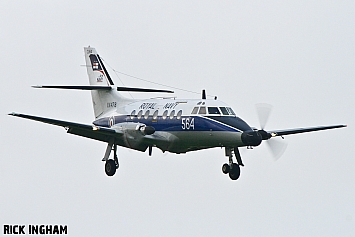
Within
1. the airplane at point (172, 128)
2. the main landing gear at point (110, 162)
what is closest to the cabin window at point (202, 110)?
the airplane at point (172, 128)

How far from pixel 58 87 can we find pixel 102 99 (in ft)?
10.1

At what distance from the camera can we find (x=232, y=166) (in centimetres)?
3606

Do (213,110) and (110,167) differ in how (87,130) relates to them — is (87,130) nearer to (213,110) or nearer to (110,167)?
(110,167)

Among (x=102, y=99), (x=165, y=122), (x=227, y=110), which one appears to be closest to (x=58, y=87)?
(x=102, y=99)

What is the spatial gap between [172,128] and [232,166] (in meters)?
3.33

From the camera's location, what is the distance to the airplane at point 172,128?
33.6m

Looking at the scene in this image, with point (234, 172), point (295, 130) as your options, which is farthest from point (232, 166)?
point (295, 130)

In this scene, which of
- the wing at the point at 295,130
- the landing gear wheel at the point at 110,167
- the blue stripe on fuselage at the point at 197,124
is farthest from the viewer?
the landing gear wheel at the point at 110,167

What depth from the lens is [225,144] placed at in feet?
111

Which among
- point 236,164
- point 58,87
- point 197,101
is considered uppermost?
point 58,87

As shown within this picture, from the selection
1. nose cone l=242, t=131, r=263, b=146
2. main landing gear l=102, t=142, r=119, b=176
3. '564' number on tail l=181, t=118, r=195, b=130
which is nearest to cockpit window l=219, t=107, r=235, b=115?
'564' number on tail l=181, t=118, r=195, b=130

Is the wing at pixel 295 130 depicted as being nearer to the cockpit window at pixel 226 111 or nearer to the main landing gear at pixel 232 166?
the main landing gear at pixel 232 166

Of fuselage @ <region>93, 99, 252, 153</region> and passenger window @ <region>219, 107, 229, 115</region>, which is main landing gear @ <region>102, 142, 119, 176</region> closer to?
fuselage @ <region>93, 99, 252, 153</region>

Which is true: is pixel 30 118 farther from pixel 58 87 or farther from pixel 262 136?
pixel 262 136
